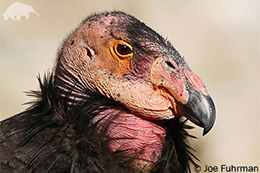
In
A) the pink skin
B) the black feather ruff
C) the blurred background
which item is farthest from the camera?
the blurred background

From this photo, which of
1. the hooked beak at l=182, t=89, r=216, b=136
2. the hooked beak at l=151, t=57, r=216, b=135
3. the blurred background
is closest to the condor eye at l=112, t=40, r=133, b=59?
the hooked beak at l=151, t=57, r=216, b=135

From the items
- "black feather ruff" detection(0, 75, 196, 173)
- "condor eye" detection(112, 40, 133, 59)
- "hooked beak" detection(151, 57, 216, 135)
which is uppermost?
"condor eye" detection(112, 40, 133, 59)

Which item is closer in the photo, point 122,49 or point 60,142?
point 60,142

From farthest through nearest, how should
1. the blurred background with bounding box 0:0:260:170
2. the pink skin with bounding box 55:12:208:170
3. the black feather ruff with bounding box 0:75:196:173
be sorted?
the blurred background with bounding box 0:0:260:170, the pink skin with bounding box 55:12:208:170, the black feather ruff with bounding box 0:75:196:173

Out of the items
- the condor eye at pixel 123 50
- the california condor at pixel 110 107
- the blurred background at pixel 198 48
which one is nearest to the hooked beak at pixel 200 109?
the california condor at pixel 110 107

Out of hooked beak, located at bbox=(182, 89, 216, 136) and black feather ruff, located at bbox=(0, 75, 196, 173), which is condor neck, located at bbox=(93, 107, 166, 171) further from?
hooked beak, located at bbox=(182, 89, 216, 136)

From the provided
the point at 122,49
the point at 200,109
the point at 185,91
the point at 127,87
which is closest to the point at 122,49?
the point at 122,49

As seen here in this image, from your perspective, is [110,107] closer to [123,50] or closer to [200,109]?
[123,50]
